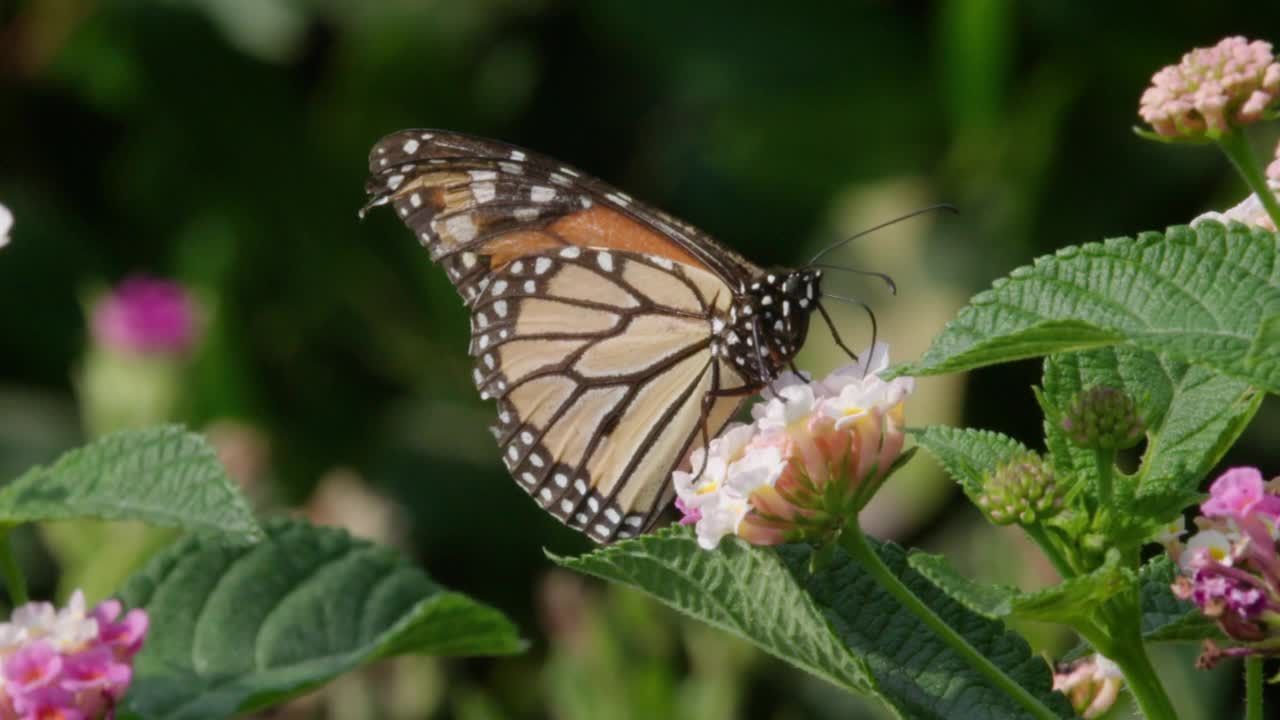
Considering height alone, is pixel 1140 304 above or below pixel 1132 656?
above

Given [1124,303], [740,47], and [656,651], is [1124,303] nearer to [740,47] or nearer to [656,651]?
[656,651]

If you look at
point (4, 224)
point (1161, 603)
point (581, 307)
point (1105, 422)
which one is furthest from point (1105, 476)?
point (581, 307)

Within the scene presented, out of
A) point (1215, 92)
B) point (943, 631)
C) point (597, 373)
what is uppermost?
point (1215, 92)

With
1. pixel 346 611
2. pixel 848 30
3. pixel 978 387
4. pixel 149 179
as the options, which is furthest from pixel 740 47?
pixel 346 611

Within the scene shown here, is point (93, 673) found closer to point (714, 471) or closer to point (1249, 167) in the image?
point (714, 471)

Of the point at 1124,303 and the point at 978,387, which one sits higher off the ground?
the point at 1124,303
